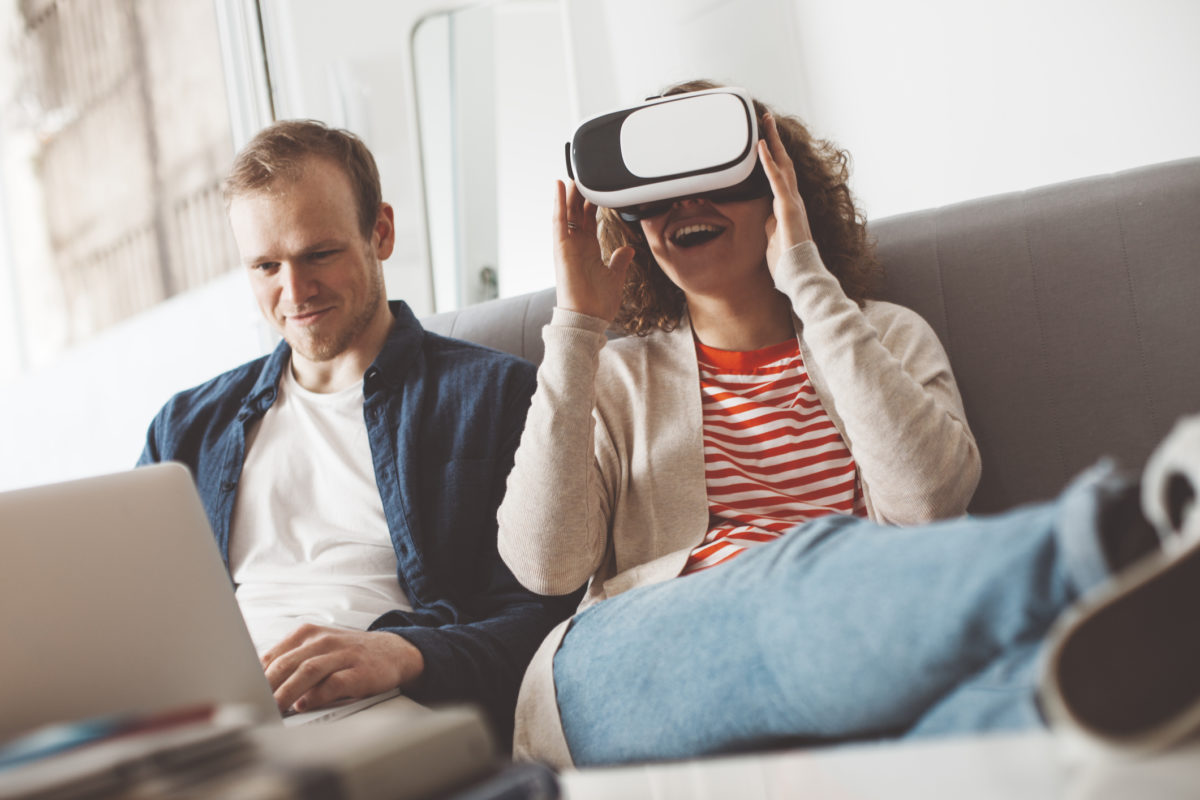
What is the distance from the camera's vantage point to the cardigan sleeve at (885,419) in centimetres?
106

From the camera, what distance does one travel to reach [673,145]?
3.86ft

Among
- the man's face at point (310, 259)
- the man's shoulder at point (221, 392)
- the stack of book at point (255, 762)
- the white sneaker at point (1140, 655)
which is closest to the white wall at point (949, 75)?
the man's face at point (310, 259)

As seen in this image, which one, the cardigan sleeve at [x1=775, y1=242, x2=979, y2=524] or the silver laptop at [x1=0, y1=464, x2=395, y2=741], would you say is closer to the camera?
the silver laptop at [x1=0, y1=464, x2=395, y2=741]

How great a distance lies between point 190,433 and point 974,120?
4.89ft

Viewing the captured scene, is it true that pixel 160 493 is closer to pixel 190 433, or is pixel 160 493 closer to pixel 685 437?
pixel 685 437

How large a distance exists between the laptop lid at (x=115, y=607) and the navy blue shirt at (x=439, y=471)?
0.34 metres

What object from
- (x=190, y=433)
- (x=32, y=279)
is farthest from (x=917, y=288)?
(x=32, y=279)

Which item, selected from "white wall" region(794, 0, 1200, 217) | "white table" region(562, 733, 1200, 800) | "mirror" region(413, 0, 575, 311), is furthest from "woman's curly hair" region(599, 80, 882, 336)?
"mirror" region(413, 0, 575, 311)

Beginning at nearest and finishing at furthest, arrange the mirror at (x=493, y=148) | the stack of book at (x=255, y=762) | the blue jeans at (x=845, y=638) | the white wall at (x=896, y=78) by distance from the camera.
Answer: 1. the stack of book at (x=255, y=762)
2. the blue jeans at (x=845, y=638)
3. the white wall at (x=896, y=78)
4. the mirror at (x=493, y=148)

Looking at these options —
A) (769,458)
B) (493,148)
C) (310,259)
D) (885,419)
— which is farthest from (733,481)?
(493,148)

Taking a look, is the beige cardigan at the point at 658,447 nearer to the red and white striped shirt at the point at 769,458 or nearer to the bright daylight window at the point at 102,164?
the red and white striped shirt at the point at 769,458

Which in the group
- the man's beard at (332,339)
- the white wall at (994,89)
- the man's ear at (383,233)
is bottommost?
the man's beard at (332,339)

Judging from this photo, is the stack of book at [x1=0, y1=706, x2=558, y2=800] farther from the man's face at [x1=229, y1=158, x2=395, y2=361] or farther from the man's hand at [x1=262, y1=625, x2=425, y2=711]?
the man's face at [x1=229, y1=158, x2=395, y2=361]

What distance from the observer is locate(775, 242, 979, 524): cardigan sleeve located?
1060 millimetres
